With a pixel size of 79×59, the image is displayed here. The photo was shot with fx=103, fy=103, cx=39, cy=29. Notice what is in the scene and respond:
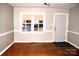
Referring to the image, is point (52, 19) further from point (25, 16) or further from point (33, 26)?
point (25, 16)

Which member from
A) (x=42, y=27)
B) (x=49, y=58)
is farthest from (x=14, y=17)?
(x=49, y=58)

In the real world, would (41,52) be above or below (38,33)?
below

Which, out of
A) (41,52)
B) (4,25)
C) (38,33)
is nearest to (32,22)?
(38,33)

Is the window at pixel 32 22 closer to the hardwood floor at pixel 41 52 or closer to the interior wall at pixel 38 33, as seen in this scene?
the interior wall at pixel 38 33

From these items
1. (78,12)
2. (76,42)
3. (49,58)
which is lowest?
(76,42)

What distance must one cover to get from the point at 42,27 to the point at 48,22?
446 mm

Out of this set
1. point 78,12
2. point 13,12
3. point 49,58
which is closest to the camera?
point 49,58

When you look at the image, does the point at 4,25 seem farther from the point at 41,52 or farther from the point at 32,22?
the point at 32,22

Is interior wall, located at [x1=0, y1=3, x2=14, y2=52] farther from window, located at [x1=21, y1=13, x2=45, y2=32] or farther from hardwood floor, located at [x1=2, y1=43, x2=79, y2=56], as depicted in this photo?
window, located at [x1=21, y1=13, x2=45, y2=32]

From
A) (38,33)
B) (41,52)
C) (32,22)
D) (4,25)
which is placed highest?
(32,22)

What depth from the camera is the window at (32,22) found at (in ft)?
19.1

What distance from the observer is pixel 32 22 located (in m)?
5.85

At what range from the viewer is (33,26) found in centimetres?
586

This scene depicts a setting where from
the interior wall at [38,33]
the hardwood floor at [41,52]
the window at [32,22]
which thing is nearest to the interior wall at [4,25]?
the hardwood floor at [41,52]
